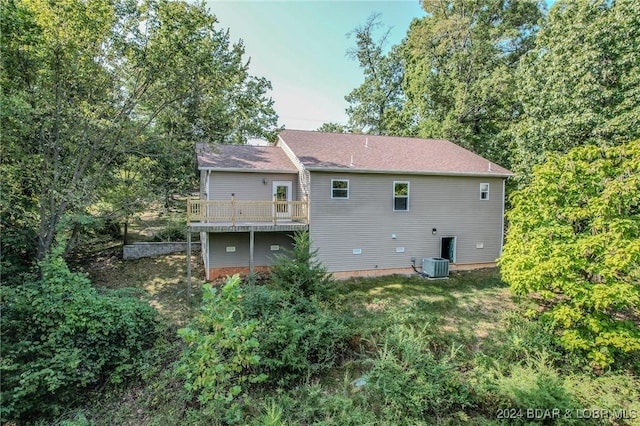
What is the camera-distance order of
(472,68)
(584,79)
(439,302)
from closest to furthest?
(439,302) < (584,79) < (472,68)

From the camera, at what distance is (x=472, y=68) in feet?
58.9

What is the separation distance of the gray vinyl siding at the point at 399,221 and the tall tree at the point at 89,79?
18.7 ft

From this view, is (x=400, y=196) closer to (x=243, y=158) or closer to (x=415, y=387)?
(x=243, y=158)

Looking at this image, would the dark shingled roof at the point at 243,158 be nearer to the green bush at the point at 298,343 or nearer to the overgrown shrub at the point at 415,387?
the green bush at the point at 298,343

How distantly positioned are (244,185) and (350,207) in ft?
14.2

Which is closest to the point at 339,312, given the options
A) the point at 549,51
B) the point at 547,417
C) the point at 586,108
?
the point at 547,417

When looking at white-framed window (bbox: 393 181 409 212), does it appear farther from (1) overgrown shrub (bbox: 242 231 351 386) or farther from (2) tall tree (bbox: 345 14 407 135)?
(2) tall tree (bbox: 345 14 407 135)

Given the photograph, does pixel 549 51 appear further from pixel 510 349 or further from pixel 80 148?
pixel 80 148

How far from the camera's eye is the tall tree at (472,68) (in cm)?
1750

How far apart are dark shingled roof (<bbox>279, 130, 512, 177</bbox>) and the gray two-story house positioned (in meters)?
0.05

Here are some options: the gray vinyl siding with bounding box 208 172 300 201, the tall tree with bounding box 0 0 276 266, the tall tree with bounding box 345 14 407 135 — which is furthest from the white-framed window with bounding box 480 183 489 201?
the tall tree with bounding box 345 14 407 135

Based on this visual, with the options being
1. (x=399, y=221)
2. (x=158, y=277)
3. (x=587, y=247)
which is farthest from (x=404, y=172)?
(x=158, y=277)

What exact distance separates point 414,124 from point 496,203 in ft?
31.9

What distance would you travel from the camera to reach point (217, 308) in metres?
4.73
